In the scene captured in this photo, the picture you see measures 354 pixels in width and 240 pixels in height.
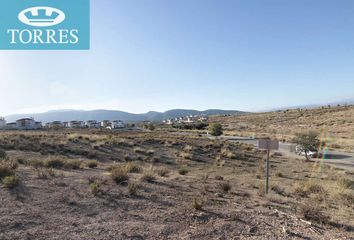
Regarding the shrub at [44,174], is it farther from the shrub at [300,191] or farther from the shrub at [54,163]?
the shrub at [300,191]

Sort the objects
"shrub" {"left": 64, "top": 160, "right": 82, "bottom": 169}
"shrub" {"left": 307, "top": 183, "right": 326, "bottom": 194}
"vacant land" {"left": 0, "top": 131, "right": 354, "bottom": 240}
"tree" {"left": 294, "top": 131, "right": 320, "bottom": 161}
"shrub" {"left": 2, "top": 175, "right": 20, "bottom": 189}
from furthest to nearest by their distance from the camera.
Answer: "tree" {"left": 294, "top": 131, "right": 320, "bottom": 161}, "shrub" {"left": 64, "top": 160, "right": 82, "bottom": 169}, "shrub" {"left": 307, "top": 183, "right": 326, "bottom": 194}, "shrub" {"left": 2, "top": 175, "right": 20, "bottom": 189}, "vacant land" {"left": 0, "top": 131, "right": 354, "bottom": 240}

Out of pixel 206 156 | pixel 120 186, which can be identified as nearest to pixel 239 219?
pixel 120 186

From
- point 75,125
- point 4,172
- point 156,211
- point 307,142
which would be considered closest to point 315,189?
point 156,211

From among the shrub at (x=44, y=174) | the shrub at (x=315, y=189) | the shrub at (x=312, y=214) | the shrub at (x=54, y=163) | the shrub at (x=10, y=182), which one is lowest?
the shrub at (x=315, y=189)

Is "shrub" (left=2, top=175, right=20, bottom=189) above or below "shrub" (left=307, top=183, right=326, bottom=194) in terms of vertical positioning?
above

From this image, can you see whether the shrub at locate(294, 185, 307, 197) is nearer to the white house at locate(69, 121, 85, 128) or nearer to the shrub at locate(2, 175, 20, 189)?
the shrub at locate(2, 175, 20, 189)

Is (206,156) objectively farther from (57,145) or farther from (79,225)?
(79,225)

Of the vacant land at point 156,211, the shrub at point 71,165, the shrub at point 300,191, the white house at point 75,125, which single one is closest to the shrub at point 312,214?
the vacant land at point 156,211

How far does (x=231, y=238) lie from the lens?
6402 mm

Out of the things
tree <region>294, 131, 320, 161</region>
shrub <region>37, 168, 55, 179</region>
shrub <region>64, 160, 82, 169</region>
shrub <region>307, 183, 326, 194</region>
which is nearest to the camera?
shrub <region>37, 168, 55, 179</region>

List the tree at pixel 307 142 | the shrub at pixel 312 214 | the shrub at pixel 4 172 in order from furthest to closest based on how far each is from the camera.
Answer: the tree at pixel 307 142 → the shrub at pixel 4 172 → the shrub at pixel 312 214

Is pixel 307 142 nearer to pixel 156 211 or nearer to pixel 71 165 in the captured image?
pixel 71 165

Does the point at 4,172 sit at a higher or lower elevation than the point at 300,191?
higher

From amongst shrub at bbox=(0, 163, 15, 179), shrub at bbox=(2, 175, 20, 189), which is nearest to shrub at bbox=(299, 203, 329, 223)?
shrub at bbox=(2, 175, 20, 189)
